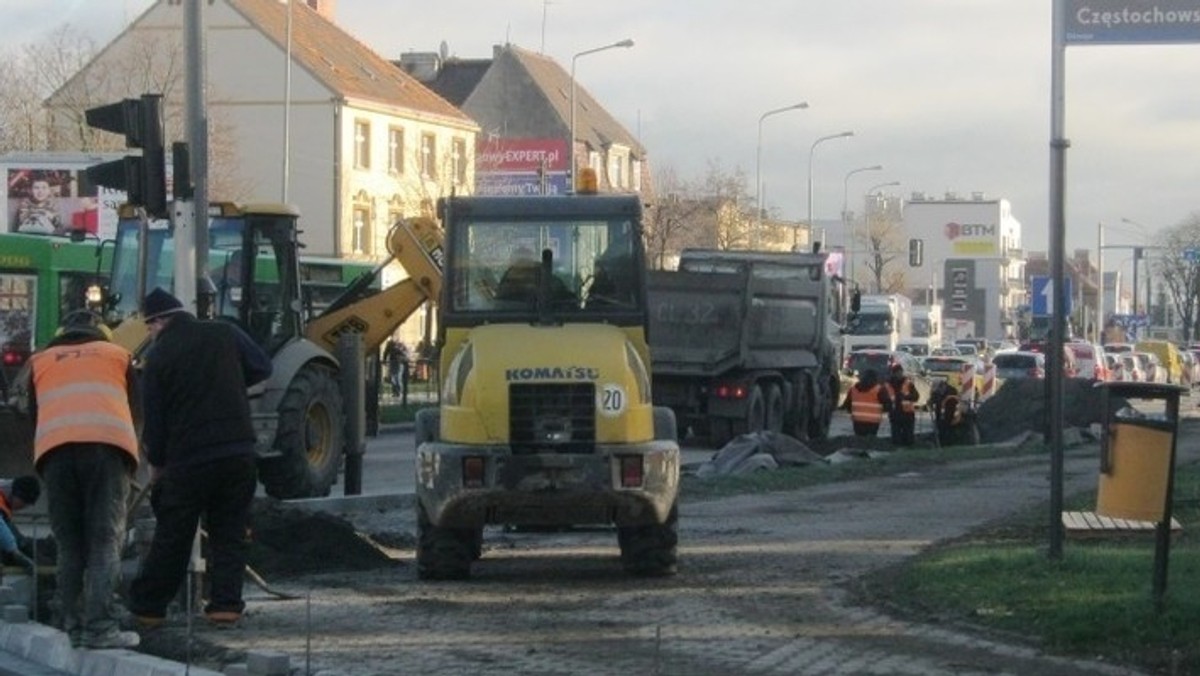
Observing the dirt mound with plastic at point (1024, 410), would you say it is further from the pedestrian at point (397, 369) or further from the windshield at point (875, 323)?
the windshield at point (875, 323)

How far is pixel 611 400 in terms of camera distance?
13711 millimetres

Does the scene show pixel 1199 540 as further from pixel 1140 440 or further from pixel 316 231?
pixel 316 231

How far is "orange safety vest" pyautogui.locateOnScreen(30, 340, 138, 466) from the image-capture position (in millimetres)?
11281

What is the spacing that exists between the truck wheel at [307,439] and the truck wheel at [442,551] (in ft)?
20.9

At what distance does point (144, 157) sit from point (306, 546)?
301 cm

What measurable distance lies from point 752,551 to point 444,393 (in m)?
3.07

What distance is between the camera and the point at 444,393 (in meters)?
14.2

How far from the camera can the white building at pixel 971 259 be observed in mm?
129125

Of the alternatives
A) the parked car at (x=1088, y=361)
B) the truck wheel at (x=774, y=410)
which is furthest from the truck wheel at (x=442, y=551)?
the parked car at (x=1088, y=361)

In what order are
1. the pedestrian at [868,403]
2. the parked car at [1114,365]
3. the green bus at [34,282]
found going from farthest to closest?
the parked car at [1114,365] → the pedestrian at [868,403] → the green bus at [34,282]

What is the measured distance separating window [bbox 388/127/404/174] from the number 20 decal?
5719cm

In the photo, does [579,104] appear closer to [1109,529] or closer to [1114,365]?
[1114,365]

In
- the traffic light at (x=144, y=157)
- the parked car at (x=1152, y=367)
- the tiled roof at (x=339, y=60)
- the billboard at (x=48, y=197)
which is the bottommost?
the parked car at (x=1152, y=367)

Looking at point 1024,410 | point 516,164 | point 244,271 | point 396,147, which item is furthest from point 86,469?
point 396,147
